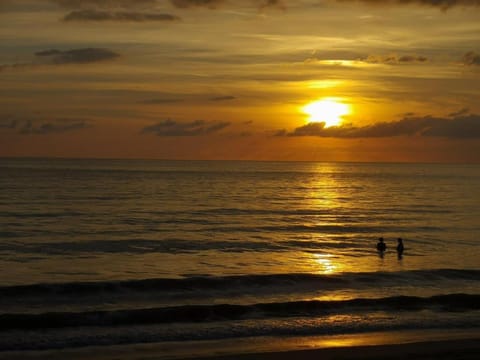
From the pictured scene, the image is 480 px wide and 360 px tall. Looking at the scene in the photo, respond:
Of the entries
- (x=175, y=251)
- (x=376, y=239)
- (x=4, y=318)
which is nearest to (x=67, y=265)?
(x=175, y=251)

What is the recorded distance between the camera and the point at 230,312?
2202cm

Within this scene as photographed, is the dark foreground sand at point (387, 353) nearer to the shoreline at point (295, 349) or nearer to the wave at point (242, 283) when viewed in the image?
the shoreline at point (295, 349)

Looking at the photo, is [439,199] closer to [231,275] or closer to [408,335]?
[231,275]

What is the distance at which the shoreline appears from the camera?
16328 millimetres

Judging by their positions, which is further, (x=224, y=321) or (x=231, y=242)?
(x=231, y=242)

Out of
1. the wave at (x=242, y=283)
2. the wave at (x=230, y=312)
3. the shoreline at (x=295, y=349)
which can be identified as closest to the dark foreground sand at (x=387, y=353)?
the shoreline at (x=295, y=349)

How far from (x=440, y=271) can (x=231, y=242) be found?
42.7 feet

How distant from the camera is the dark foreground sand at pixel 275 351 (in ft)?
53.5

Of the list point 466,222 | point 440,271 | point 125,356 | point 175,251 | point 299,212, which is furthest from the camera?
point 299,212

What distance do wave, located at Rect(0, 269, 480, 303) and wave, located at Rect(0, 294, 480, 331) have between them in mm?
3154

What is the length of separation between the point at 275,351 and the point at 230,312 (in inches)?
201

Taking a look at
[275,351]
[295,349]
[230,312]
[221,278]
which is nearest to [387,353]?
[295,349]

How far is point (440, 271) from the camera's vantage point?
1210 inches

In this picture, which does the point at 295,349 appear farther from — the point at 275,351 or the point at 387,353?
the point at 387,353
